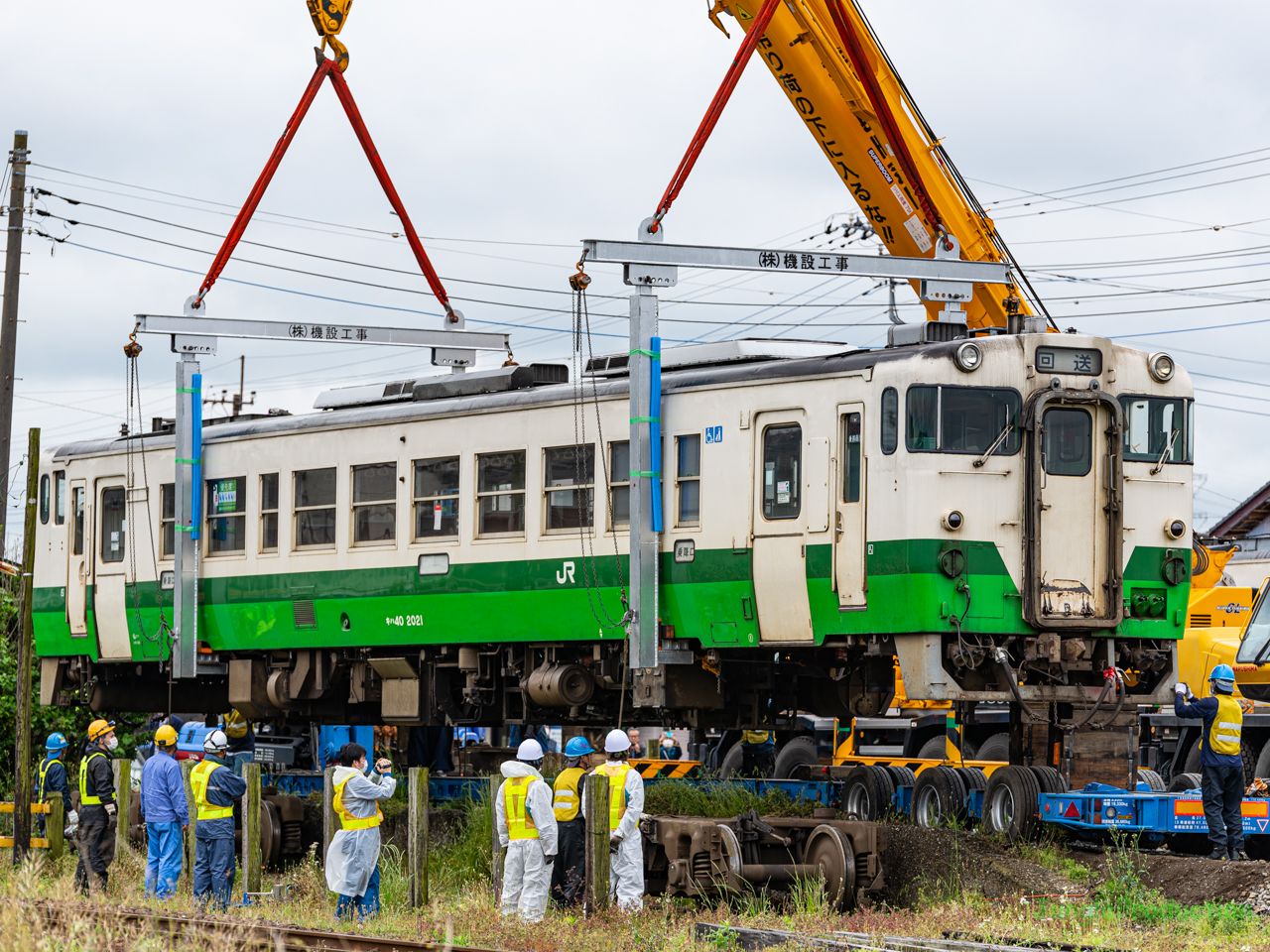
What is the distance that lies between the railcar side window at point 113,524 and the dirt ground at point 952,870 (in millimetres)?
10649

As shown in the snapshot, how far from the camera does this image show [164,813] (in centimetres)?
1627

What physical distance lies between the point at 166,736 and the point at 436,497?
145 inches

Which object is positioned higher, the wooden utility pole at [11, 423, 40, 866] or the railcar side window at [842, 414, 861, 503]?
the railcar side window at [842, 414, 861, 503]

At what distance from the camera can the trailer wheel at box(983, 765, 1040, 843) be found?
15516 millimetres

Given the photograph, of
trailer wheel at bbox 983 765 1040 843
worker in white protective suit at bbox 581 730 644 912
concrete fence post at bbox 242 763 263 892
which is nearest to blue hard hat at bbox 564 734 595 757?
worker in white protective suit at bbox 581 730 644 912

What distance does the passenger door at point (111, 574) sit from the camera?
70.6 ft

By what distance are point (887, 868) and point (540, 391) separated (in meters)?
5.59

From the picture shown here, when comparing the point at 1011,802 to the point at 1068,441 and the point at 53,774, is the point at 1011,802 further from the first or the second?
the point at 53,774

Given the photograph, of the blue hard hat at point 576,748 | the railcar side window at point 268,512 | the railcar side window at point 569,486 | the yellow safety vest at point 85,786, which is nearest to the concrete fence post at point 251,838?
the yellow safety vest at point 85,786

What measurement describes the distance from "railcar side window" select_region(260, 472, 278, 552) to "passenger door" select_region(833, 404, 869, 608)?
7.23 meters

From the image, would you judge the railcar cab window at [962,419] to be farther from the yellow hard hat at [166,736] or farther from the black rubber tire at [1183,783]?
the yellow hard hat at [166,736]

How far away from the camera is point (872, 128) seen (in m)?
19.8

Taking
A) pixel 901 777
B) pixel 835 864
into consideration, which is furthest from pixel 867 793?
pixel 835 864

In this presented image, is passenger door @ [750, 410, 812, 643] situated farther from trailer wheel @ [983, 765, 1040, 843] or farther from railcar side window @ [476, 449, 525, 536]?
railcar side window @ [476, 449, 525, 536]
